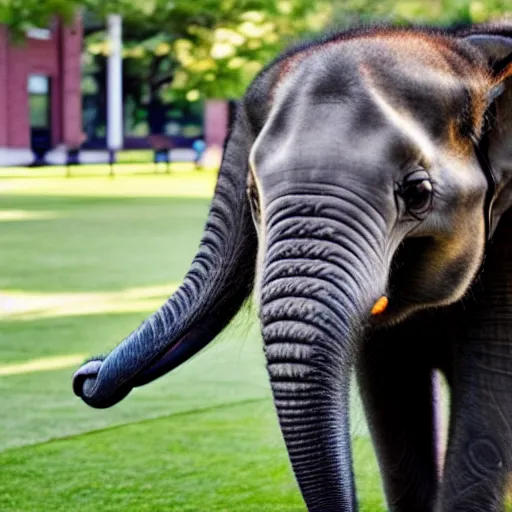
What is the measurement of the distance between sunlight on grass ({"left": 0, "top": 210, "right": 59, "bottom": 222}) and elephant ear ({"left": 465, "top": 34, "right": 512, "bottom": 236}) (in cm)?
1535

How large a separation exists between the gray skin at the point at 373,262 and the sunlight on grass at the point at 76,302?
6.06 meters

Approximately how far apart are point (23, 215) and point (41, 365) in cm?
1152

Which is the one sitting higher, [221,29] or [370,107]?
[370,107]

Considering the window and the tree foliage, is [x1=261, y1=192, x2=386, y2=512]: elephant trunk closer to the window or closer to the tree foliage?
the tree foliage

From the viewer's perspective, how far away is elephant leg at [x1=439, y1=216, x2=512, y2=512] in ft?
13.3

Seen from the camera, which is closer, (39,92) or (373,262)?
(373,262)

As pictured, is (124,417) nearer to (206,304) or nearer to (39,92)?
(206,304)

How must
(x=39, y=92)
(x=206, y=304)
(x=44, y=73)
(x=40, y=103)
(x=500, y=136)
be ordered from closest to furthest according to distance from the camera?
(x=500, y=136)
(x=206, y=304)
(x=44, y=73)
(x=39, y=92)
(x=40, y=103)

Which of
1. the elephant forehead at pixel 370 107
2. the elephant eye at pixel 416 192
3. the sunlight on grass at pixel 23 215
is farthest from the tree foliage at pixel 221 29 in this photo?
the elephant eye at pixel 416 192

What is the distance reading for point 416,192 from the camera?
362 cm

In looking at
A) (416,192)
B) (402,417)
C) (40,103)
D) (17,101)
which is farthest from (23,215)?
(40,103)

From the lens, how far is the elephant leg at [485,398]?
4.06 m

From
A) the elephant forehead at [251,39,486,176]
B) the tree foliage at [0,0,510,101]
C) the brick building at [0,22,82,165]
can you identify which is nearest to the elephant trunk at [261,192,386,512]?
the elephant forehead at [251,39,486,176]

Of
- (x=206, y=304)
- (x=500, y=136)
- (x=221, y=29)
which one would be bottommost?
(x=221, y=29)
